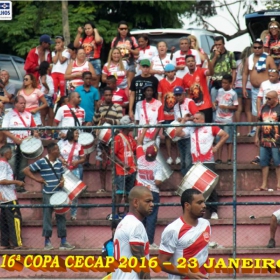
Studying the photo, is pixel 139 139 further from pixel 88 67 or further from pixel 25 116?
pixel 88 67

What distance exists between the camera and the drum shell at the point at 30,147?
1683 cm

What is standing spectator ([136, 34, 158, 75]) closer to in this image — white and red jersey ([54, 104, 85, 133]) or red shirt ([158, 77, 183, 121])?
red shirt ([158, 77, 183, 121])

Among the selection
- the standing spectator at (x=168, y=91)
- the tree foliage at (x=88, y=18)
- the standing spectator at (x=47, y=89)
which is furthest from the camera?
the tree foliage at (x=88, y=18)

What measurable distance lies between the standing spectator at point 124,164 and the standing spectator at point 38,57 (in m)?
4.70

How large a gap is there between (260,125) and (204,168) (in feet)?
3.52

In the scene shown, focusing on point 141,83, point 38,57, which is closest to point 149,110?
point 141,83

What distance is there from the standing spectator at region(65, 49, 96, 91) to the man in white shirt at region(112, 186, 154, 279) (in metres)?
8.54

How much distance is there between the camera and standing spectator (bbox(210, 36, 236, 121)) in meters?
19.2

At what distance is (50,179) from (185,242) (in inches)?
207

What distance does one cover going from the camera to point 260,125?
52.0ft

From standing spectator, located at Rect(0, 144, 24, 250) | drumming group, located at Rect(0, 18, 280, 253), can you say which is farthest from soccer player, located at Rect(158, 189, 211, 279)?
standing spectator, located at Rect(0, 144, 24, 250)

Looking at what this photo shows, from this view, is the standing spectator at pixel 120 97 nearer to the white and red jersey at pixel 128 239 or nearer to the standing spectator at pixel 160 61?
the standing spectator at pixel 160 61

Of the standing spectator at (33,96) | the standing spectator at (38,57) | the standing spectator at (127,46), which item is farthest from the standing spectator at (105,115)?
the standing spectator at (38,57)

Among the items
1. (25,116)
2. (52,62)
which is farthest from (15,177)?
(52,62)
